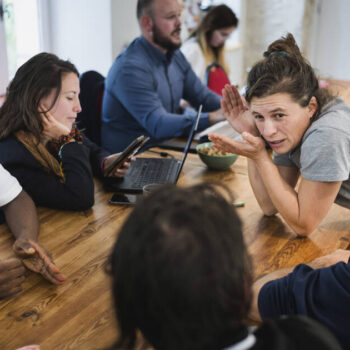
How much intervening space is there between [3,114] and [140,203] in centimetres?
118

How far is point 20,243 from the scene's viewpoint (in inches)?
46.6

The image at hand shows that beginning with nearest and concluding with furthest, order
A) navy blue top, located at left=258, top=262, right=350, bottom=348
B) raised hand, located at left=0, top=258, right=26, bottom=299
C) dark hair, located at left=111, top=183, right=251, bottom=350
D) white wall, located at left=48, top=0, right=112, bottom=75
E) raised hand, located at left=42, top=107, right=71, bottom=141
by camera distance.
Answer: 1. dark hair, located at left=111, top=183, right=251, bottom=350
2. navy blue top, located at left=258, top=262, right=350, bottom=348
3. raised hand, located at left=0, top=258, right=26, bottom=299
4. raised hand, located at left=42, top=107, right=71, bottom=141
5. white wall, located at left=48, top=0, right=112, bottom=75

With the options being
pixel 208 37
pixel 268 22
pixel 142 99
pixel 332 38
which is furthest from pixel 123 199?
pixel 332 38

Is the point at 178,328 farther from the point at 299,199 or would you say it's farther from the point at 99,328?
the point at 299,199

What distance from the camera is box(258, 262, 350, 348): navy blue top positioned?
83 centimetres

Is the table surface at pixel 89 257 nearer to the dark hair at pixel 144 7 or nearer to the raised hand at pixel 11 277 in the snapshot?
the raised hand at pixel 11 277

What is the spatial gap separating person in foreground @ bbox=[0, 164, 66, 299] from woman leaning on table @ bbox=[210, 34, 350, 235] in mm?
645

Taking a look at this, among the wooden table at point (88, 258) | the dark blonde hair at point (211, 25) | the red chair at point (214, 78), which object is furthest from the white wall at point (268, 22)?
the wooden table at point (88, 258)

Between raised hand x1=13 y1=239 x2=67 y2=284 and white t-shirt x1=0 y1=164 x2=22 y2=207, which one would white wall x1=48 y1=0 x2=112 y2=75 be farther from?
raised hand x1=13 y1=239 x2=67 y2=284

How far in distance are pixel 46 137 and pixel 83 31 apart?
200 cm

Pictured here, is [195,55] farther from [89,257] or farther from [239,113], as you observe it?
[89,257]

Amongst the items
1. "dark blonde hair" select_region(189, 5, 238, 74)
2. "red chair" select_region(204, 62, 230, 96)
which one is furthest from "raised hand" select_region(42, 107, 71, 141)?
"dark blonde hair" select_region(189, 5, 238, 74)

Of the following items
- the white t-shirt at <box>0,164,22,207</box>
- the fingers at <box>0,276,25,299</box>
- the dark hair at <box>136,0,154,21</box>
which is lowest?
the fingers at <box>0,276,25,299</box>

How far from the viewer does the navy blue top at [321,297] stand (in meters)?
0.83
